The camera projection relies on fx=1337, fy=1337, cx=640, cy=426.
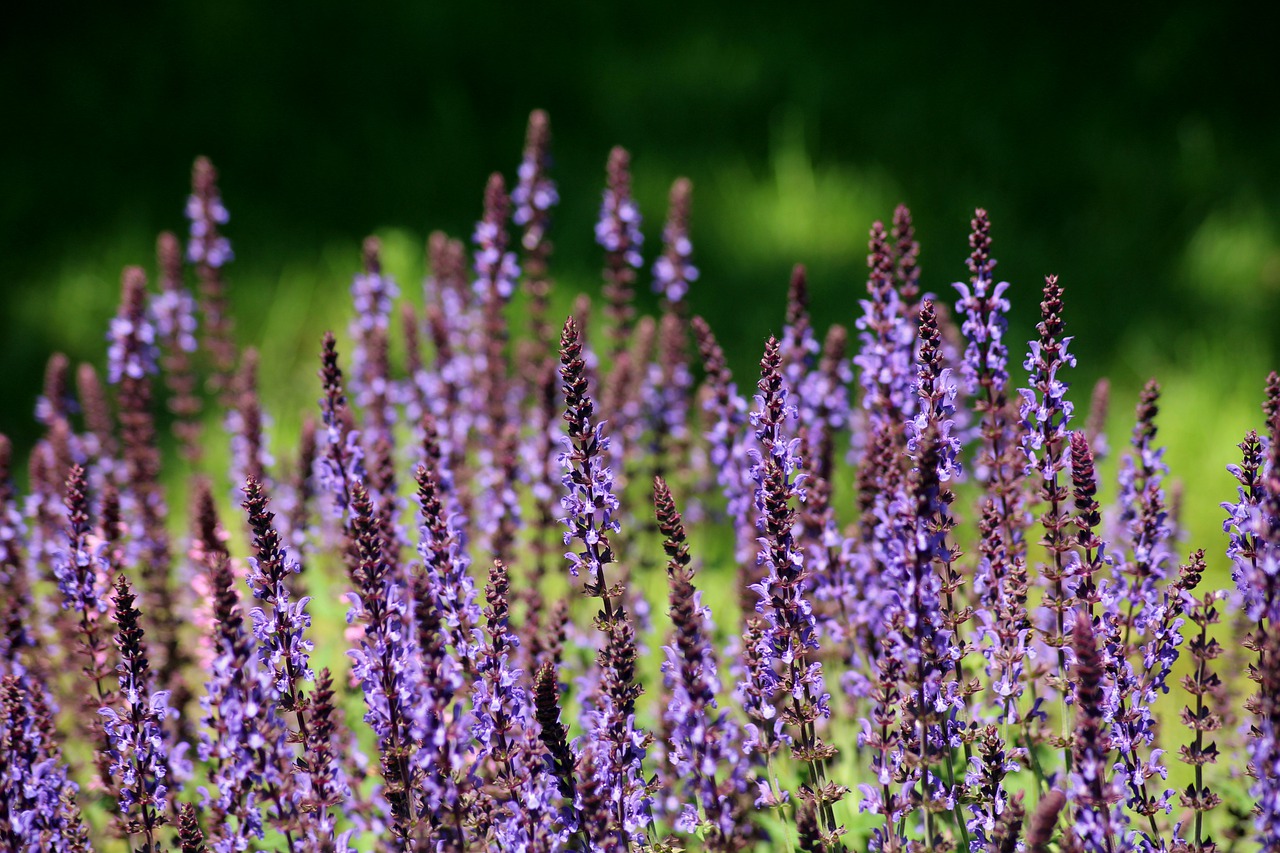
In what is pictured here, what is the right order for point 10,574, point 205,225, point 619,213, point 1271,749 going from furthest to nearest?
point 205,225
point 619,213
point 10,574
point 1271,749

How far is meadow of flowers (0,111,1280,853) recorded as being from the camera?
9.21ft

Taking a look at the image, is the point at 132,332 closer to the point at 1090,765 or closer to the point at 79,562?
the point at 79,562

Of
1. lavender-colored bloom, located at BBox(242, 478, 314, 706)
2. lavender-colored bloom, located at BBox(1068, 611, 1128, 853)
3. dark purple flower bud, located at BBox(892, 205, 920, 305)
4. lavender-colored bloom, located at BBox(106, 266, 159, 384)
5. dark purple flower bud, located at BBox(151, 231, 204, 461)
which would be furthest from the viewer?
dark purple flower bud, located at BBox(151, 231, 204, 461)

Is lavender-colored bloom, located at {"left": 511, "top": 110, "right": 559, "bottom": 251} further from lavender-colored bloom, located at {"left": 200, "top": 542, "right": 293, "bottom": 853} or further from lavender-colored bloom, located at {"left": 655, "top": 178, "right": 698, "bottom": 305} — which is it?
lavender-colored bloom, located at {"left": 200, "top": 542, "right": 293, "bottom": 853}

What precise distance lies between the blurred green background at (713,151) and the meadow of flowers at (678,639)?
84.3 inches

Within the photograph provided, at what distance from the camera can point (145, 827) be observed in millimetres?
2939

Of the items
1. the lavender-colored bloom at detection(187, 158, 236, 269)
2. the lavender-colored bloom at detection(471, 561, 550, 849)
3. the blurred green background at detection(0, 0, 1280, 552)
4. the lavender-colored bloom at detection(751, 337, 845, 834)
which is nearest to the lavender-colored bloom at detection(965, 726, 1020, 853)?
the lavender-colored bloom at detection(751, 337, 845, 834)

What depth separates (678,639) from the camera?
2791 mm

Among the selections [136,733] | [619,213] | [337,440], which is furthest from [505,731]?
[619,213]

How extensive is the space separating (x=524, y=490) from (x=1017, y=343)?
2685mm

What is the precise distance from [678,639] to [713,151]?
577 cm

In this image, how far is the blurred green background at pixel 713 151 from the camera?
6949mm

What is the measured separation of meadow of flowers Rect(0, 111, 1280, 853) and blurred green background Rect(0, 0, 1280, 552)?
214 cm

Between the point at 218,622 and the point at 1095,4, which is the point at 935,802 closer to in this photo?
the point at 218,622
